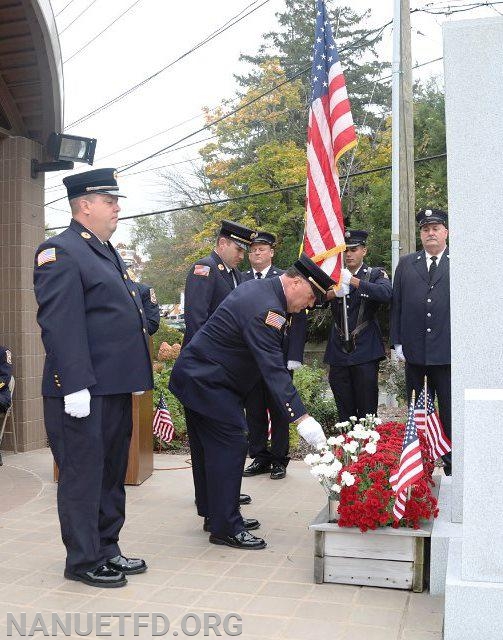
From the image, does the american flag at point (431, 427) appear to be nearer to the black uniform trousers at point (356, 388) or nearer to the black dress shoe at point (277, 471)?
the black uniform trousers at point (356, 388)

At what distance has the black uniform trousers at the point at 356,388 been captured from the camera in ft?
19.8

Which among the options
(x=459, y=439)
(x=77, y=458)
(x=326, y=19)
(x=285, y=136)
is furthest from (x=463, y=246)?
(x=285, y=136)

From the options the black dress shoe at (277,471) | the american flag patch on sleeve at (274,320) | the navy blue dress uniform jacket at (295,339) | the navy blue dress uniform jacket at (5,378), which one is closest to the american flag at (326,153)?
the navy blue dress uniform jacket at (295,339)

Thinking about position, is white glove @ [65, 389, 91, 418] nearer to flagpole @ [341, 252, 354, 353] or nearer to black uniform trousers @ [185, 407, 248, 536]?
black uniform trousers @ [185, 407, 248, 536]

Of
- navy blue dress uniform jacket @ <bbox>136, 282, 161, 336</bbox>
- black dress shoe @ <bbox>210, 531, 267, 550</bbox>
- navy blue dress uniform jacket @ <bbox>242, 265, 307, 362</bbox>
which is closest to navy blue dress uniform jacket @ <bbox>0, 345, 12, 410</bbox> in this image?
navy blue dress uniform jacket @ <bbox>136, 282, 161, 336</bbox>

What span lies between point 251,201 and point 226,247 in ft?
72.9

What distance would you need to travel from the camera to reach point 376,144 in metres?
27.7

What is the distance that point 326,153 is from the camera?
5898 millimetres

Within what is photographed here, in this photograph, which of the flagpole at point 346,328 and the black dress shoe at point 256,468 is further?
the black dress shoe at point 256,468

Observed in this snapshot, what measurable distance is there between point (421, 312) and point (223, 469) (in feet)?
6.58

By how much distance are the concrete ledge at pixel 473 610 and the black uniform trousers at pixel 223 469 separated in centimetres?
172

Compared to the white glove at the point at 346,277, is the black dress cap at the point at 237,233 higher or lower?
higher

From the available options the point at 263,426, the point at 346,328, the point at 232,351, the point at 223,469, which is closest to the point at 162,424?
the point at 263,426

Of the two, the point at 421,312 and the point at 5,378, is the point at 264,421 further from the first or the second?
the point at 5,378
